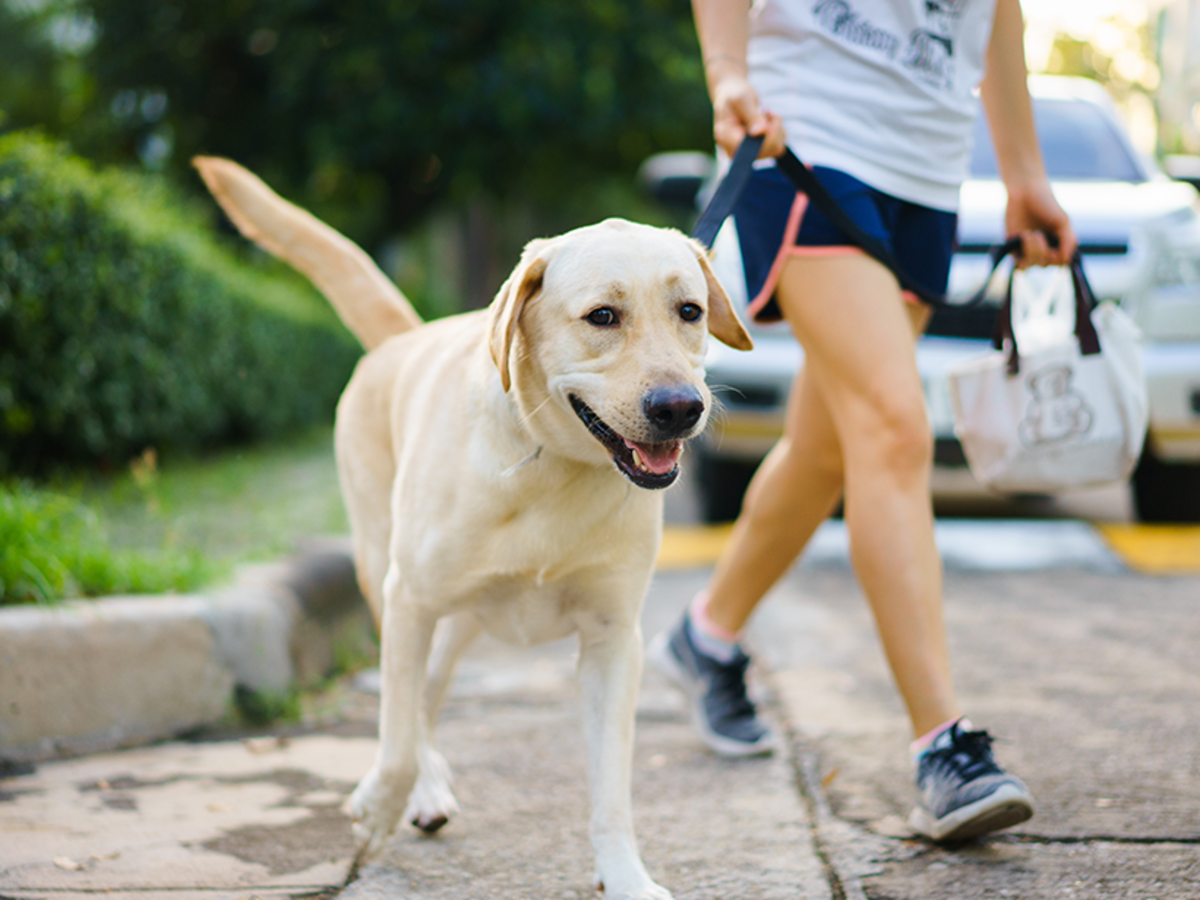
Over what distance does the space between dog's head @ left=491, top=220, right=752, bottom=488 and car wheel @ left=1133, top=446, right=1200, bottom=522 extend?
14.3 feet

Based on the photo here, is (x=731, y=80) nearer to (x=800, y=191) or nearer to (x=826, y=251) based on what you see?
(x=800, y=191)

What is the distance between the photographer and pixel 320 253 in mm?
3084

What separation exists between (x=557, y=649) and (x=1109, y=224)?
295 cm

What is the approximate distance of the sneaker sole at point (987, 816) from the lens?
2131 millimetres

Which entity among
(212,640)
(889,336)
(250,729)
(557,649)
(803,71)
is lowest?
(557,649)

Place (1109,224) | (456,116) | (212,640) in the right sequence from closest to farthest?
(212,640) < (1109,224) < (456,116)

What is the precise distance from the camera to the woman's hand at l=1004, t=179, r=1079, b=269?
279cm

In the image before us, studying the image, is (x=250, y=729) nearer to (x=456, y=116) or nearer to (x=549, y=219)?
(x=456, y=116)

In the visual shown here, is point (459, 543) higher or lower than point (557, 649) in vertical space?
higher

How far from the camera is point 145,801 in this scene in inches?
97.9

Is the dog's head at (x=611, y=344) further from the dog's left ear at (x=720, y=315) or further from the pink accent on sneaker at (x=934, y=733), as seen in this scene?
the pink accent on sneaker at (x=934, y=733)

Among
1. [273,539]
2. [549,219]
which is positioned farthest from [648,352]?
[549,219]

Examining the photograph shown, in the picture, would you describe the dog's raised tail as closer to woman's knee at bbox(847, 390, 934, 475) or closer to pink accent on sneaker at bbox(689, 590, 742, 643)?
pink accent on sneaker at bbox(689, 590, 742, 643)

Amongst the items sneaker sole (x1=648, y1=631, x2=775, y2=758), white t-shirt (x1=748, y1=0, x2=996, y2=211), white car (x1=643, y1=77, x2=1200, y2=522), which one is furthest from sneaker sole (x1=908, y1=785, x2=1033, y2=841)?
white car (x1=643, y1=77, x2=1200, y2=522)
